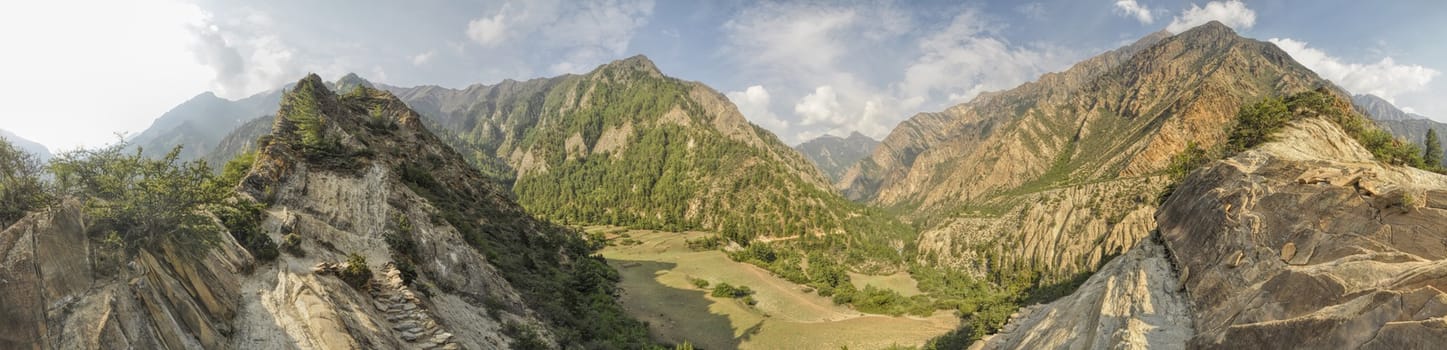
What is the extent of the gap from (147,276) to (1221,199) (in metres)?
38.6

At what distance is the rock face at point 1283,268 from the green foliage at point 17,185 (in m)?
31.2

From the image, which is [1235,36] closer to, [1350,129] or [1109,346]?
[1350,129]

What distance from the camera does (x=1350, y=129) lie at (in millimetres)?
32688

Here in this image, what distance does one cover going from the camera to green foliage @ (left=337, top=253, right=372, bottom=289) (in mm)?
18531

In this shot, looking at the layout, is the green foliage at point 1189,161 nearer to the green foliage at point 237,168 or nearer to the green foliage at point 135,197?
the green foliage at point 135,197

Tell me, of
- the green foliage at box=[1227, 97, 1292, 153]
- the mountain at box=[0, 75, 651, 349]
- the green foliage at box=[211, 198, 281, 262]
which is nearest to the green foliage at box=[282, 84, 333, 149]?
the mountain at box=[0, 75, 651, 349]

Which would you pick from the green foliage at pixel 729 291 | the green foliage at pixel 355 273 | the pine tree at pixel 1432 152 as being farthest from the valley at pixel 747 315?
the pine tree at pixel 1432 152

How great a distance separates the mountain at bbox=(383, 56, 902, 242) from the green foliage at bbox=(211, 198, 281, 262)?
287 ft

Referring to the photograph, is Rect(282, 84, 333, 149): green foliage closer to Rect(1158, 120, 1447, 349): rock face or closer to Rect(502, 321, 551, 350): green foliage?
Rect(502, 321, 551, 350): green foliage

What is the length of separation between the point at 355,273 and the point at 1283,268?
106ft

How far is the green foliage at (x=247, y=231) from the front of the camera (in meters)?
18.6

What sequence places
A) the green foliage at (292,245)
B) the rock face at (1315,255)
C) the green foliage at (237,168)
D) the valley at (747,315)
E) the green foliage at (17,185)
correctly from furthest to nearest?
the valley at (747,315) → the green foliage at (237,168) → the green foliage at (292,245) → the green foliage at (17,185) → the rock face at (1315,255)

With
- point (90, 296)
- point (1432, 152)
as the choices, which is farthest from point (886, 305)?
point (90, 296)

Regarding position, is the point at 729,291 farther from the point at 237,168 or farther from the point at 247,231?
the point at 237,168
